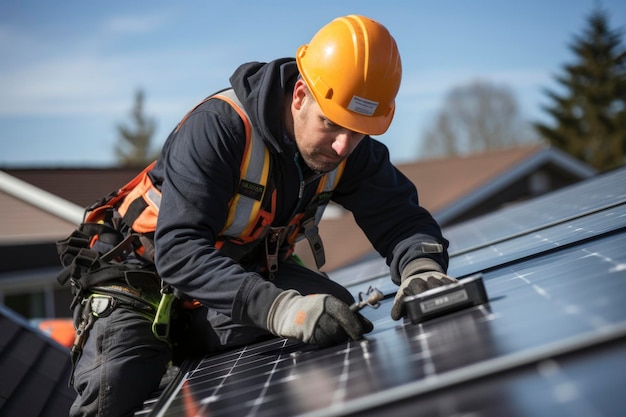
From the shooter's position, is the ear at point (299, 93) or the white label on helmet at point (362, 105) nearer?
the white label on helmet at point (362, 105)

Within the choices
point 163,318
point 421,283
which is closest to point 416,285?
point 421,283

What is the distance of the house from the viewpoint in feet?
53.2

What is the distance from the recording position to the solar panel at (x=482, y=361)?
153 cm

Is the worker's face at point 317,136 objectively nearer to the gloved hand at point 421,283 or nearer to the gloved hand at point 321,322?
the gloved hand at point 421,283

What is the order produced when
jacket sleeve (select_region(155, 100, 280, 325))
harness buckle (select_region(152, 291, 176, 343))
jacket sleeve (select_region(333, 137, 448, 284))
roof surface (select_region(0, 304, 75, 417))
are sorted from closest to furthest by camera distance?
jacket sleeve (select_region(155, 100, 280, 325)) → harness buckle (select_region(152, 291, 176, 343)) → jacket sleeve (select_region(333, 137, 448, 284)) → roof surface (select_region(0, 304, 75, 417))

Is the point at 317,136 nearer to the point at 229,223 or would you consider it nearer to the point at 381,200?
the point at 229,223

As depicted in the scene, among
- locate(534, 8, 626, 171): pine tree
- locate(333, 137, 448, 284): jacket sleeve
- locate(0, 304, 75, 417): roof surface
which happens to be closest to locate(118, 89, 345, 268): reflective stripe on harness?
locate(333, 137, 448, 284): jacket sleeve

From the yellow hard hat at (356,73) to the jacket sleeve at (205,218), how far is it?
1.33 ft

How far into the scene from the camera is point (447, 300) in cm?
258

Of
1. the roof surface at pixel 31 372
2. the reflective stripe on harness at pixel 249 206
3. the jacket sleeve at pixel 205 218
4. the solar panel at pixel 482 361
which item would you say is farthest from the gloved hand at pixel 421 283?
the roof surface at pixel 31 372

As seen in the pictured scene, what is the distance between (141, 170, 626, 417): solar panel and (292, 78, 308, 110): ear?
0.98m

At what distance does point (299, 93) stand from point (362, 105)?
1.09 feet

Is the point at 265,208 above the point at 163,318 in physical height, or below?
above

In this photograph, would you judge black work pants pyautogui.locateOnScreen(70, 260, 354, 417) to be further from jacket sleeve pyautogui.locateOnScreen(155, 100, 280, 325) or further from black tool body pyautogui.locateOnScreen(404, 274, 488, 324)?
black tool body pyautogui.locateOnScreen(404, 274, 488, 324)
